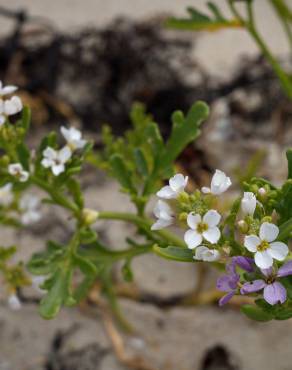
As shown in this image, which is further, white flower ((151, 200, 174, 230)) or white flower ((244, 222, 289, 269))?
white flower ((151, 200, 174, 230))

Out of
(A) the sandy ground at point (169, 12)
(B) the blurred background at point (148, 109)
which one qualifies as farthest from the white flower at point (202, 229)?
(A) the sandy ground at point (169, 12)

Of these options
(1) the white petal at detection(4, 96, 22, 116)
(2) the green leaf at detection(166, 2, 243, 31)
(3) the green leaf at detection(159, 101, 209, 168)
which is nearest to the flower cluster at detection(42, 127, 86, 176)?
(1) the white petal at detection(4, 96, 22, 116)

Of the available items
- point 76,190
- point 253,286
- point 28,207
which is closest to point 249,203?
point 253,286

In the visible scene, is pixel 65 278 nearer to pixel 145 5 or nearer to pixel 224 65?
pixel 224 65

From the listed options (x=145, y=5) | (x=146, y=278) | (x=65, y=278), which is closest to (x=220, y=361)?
(x=146, y=278)

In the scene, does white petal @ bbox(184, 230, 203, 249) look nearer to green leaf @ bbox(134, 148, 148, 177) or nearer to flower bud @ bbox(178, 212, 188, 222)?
flower bud @ bbox(178, 212, 188, 222)

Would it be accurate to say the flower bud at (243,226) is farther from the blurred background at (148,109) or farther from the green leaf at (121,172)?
the blurred background at (148,109)
